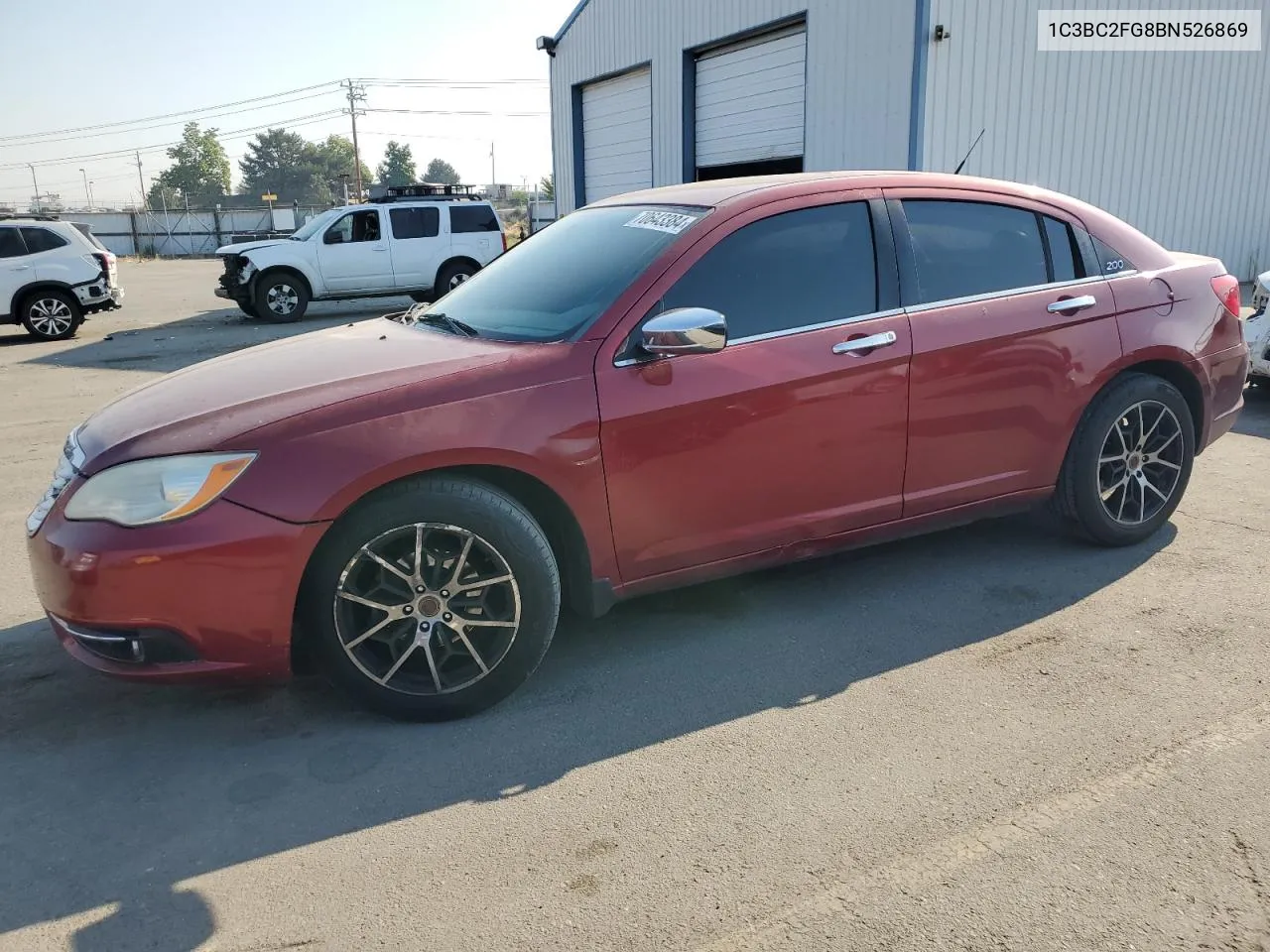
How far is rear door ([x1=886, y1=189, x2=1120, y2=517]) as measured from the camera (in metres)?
3.91

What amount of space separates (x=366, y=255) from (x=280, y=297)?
1.61m

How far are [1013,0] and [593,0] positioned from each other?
865 cm

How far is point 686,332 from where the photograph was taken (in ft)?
10.7

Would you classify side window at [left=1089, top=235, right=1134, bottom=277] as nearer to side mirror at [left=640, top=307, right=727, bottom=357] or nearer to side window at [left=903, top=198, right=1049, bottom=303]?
side window at [left=903, top=198, right=1049, bottom=303]

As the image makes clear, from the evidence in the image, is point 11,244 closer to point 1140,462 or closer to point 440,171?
point 1140,462

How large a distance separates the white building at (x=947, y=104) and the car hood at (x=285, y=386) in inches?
400

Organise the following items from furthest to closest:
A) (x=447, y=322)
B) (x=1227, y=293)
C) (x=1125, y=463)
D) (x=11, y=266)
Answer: (x=11, y=266)
(x=1227, y=293)
(x=1125, y=463)
(x=447, y=322)

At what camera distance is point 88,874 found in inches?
98.8

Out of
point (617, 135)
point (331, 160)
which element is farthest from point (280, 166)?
point (617, 135)

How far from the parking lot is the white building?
9.55 meters

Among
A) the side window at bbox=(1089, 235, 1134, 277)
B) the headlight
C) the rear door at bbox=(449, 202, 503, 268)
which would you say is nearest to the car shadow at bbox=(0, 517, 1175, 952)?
the headlight

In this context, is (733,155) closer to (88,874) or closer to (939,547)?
(939,547)

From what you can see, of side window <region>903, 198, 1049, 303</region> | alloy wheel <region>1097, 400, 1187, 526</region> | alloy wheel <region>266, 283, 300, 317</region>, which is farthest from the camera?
alloy wheel <region>266, 283, 300, 317</region>

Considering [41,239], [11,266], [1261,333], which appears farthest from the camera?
[41,239]
